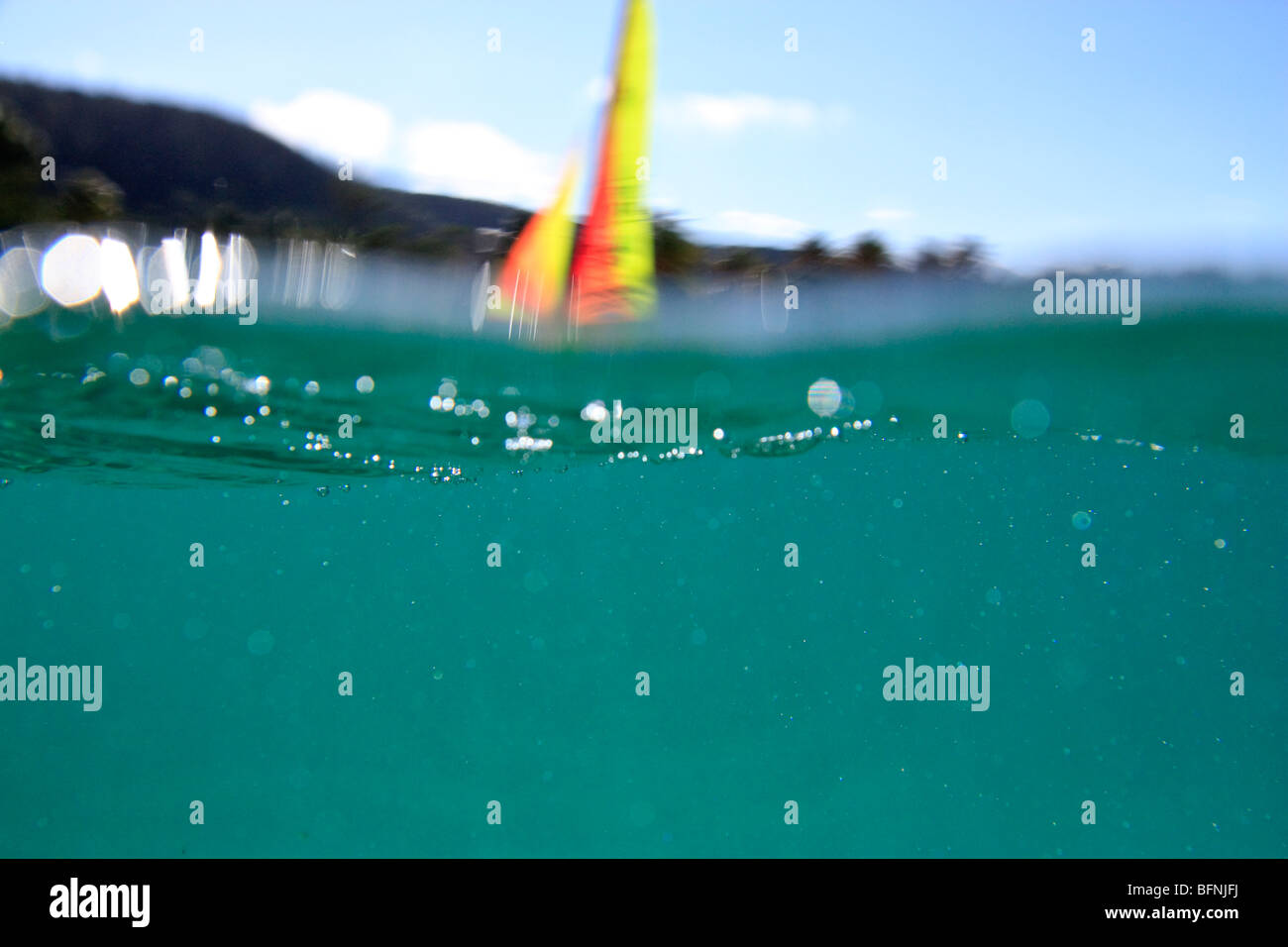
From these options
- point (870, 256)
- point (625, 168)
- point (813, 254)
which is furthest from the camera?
point (870, 256)

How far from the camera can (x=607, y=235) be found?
5973 millimetres

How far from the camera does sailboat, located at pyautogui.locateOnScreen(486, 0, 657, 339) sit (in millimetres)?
5523

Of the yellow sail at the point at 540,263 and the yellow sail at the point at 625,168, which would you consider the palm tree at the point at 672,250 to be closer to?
the yellow sail at the point at 625,168

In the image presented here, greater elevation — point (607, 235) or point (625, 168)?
Answer: point (625, 168)

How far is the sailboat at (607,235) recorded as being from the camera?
217 inches

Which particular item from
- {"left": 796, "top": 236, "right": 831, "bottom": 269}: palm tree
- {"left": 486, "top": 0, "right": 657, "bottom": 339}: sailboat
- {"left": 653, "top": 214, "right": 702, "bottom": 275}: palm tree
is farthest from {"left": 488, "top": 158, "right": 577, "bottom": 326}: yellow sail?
{"left": 796, "top": 236, "right": 831, "bottom": 269}: palm tree

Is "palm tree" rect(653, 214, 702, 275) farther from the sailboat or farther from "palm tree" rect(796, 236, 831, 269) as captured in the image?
"palm tree" rect(796, 236, 831, 269)

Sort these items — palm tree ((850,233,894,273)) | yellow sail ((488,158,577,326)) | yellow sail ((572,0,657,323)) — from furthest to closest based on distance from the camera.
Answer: palm tree ((850,233,894,273)) < yellow sail ((488,158,577,326)) < yellow sail ((572,0,657,323))

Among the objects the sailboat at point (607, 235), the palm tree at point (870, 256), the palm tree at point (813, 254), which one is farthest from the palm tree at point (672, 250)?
the palm tree at point (870, 256)

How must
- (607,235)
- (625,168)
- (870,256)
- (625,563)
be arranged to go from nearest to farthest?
(625,168)
(607,235)
(870,256)
(625,563)

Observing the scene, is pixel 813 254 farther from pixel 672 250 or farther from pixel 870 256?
pixel 672 250

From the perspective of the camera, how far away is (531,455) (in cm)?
1213

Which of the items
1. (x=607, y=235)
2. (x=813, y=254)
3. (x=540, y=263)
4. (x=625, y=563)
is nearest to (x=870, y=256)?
(x=813, y=254)
